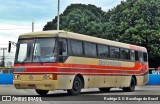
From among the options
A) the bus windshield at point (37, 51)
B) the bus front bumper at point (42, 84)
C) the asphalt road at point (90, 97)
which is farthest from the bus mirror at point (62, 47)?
the asphalt road at point (90, 97)

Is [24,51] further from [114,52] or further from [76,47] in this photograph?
[114,52]

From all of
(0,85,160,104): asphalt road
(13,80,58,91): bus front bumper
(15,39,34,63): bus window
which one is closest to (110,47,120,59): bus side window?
(0,85,160,104): asphalt road

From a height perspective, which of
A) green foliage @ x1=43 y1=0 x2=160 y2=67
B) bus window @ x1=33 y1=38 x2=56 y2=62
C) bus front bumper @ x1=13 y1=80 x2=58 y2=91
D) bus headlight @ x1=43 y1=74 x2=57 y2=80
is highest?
green foliage @ x1=43 y1=0 x2=160 y2=67

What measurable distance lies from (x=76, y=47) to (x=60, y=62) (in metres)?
1.73

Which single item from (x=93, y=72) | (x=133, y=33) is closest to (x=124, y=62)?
(x=93, y=72)

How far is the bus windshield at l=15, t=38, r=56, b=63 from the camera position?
1927 centimetres

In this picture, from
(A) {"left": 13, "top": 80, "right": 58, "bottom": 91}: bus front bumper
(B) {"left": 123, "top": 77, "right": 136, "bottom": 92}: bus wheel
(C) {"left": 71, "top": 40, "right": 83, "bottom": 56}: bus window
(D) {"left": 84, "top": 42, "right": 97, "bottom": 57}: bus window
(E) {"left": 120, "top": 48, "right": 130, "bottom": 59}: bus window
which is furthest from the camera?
(B) {"left": 123, "top": 77, "right": 136, "bottom": 92}: bus wheel

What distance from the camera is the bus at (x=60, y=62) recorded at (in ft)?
62.6

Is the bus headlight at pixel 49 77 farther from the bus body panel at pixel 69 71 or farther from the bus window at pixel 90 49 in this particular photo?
the bus window at pixel 90 49

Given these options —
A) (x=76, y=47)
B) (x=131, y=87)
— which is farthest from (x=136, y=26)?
(x=76, y=47)

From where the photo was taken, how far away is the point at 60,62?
762 inches

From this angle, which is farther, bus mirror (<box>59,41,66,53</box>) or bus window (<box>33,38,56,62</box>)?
bus mirror (<box>59,41,66,53</box>)

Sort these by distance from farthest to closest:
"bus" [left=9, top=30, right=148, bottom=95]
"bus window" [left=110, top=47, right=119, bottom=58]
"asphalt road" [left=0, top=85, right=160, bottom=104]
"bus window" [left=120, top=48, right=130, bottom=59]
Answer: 1. "bus window" [left=120, top=48, right=130, bottom=59]
2. "bus window" [left=110, top=47, right=119, bottom=58]
3. "bus" [left=9, top=30, right=148, bottom=95]
4. "asphalt road" [left=0, top=85, right=160, bottom=104]

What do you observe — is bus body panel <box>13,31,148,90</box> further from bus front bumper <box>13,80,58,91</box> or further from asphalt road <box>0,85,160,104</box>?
asphalt road <box>0,85,160,104</box>
